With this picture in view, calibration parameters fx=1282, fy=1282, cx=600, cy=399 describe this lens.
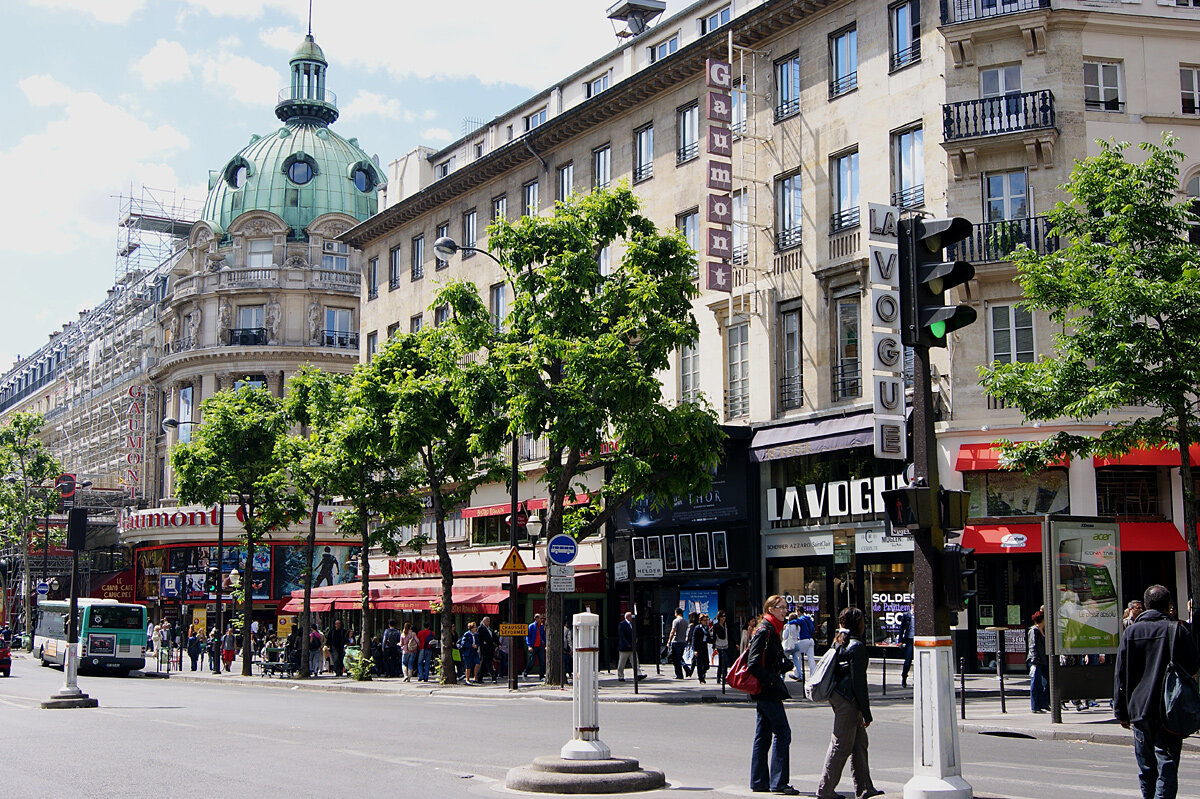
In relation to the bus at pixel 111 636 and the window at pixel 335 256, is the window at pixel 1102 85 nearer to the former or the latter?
the bus at pixel 111 636

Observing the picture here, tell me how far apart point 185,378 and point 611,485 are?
166 feet

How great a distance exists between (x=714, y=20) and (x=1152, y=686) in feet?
102

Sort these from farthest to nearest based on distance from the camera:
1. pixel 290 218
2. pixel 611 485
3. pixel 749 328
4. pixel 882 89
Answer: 1. pixel 290 218
2. pixel 749 328
3. pixel 882 89
4. pixel 611 485

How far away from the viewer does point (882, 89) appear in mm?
31094

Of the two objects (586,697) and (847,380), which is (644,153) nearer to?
(847,380)

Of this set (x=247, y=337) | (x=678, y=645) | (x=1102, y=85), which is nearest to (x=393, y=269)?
(x=247, y=337)

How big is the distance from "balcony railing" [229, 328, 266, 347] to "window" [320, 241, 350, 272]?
17.4 ft

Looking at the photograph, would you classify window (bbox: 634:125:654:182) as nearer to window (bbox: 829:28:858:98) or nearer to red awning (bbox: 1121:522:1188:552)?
window (bbox: 829:28:858:98)

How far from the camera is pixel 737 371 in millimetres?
34969

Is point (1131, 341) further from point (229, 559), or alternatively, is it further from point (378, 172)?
point (378, 172)

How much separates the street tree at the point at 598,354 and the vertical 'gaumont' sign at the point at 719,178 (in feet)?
14.8

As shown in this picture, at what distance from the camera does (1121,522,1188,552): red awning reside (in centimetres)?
2725

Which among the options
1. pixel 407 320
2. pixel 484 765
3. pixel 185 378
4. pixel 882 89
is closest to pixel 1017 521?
pixel 882 89

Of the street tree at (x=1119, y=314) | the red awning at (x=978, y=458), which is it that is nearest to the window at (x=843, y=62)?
the red awning at (x=978, y=458)
